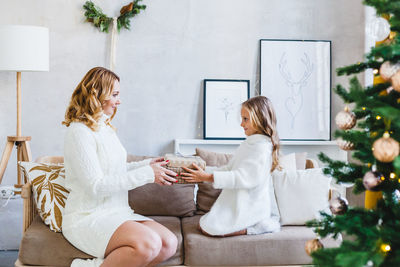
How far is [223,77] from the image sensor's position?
3828mm

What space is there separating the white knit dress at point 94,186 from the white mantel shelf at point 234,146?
1.26 metres

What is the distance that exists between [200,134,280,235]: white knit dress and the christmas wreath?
168 cm

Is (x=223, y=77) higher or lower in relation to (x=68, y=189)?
higher

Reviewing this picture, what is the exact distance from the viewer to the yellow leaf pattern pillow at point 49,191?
2568mm

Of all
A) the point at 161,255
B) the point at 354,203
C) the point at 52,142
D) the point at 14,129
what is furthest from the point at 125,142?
the point at 354,203

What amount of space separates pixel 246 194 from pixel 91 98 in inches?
39.7

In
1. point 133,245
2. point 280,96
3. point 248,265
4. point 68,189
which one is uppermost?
point 280,96

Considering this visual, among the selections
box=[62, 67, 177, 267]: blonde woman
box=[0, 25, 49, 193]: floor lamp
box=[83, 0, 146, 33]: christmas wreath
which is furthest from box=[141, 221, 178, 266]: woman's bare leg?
box=[83, 0, 146, 33]: christmas wreath

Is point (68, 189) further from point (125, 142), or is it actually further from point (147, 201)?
point (125, 142)

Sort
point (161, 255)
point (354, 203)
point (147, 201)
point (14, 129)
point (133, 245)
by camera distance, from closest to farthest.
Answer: point (133, 245)
point (161, 255)
point (147, 201)
point (354, 203)
point (14, 129)

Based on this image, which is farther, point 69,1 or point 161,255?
point 69,1

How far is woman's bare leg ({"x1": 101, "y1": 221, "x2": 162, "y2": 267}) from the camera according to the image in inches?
87.9

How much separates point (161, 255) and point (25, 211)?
872 mm

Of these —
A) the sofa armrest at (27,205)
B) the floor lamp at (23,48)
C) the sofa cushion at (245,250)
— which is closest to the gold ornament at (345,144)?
the sofa cushion at (245,250)
